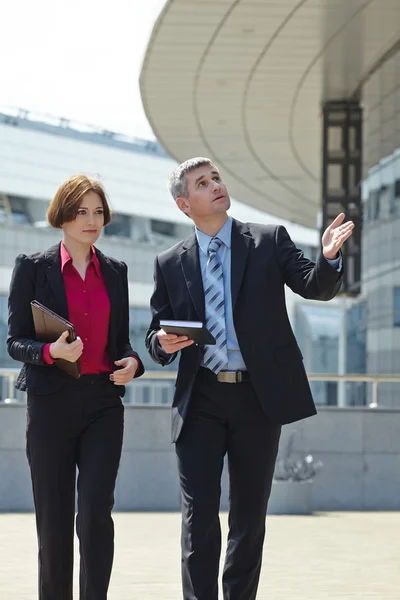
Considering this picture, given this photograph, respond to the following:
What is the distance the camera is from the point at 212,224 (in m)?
5.94

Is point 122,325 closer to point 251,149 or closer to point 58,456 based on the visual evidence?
point 58,456

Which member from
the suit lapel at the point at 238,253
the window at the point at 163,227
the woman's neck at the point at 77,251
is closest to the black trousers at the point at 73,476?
the woman's neck at the point at 77,251

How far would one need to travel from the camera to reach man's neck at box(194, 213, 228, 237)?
A: 5.91 m

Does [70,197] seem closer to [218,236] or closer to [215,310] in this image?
[218,236]

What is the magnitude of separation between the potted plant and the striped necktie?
28.6 ft

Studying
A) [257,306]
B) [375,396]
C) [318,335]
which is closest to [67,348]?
[257,306]

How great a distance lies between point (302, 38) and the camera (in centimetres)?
1838

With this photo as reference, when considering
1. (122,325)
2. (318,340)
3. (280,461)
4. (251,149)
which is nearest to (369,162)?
(251,149)

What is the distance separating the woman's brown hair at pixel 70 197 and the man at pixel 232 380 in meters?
0.41

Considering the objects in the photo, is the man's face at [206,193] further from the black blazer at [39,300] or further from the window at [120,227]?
the window at [120,227]

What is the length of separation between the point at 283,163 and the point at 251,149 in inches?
89.8

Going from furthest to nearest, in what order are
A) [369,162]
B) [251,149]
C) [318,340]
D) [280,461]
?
[318,340] → [251,149] → [369,162] → [280,461]

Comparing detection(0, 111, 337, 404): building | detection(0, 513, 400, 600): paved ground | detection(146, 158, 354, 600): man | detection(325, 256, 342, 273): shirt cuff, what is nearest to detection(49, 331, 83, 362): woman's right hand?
detection(146, 158, 354, 600): man

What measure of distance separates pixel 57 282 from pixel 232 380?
90cm
